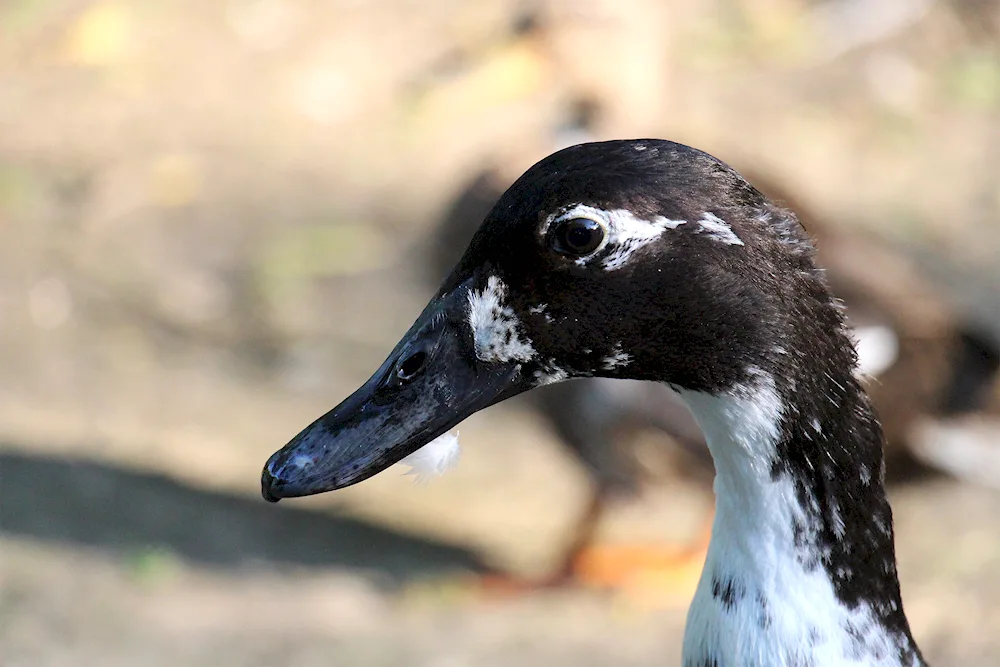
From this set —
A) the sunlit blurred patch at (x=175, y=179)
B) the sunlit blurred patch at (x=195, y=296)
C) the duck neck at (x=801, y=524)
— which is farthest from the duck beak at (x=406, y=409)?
the sunlit blurred patch at (x=175, y=179)

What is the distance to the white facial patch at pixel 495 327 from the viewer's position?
6.12ft

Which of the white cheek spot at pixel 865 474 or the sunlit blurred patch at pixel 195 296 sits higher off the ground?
the sunlit blurred patch at pixel 195 296

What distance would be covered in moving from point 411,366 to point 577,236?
0.37 metres

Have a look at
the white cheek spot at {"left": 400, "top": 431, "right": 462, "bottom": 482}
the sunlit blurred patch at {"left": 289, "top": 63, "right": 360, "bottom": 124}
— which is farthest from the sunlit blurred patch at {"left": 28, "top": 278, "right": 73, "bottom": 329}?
the white cheek spot at {"left": 400, "top": 431, "right": 462, "bottom": 482}

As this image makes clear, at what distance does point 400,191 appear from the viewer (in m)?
6.29

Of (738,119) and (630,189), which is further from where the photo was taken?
(738,119)

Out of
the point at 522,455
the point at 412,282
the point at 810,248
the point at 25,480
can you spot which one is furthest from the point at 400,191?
the point at 810,248

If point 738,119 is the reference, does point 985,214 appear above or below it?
below

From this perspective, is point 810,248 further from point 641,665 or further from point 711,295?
point 641,665

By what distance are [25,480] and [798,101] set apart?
15.1ft

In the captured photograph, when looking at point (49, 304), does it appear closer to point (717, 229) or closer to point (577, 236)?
point (577, 236)

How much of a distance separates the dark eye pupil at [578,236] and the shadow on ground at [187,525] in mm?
2620

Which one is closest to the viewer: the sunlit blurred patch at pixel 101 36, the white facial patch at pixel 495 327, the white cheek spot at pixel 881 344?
the white facial patch at pixel 495 327

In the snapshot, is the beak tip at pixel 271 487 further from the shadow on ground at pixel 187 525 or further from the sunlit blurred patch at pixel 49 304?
the sunlit blurred patch at pixel 49 304
